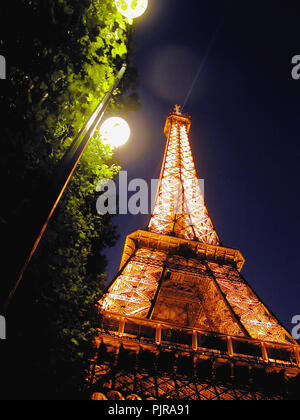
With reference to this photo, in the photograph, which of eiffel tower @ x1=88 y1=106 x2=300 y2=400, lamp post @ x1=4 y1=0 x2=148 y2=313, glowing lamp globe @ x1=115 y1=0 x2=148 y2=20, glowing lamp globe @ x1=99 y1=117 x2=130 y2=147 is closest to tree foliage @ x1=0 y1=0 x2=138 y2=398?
glowing lamp globe @ x1=115 y1=0 x2=148 y2=20

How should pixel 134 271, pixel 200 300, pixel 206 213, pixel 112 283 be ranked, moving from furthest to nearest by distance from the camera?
pixel 206 213
pixel 200 300
pixel 134 271
pixel 112 283

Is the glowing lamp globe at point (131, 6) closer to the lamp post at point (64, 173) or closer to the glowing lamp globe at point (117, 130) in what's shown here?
the glowing lamp globe at point (117, 130)

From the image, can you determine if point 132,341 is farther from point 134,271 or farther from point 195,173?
point 195,173

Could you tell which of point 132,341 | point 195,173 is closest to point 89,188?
point 132,341

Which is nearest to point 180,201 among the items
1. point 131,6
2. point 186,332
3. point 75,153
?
point 186,332

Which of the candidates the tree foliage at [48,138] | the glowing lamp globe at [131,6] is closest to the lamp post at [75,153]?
the glowing lamp globe at [131,6]

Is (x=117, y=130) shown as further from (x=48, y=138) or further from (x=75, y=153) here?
(x=75, y=153)
